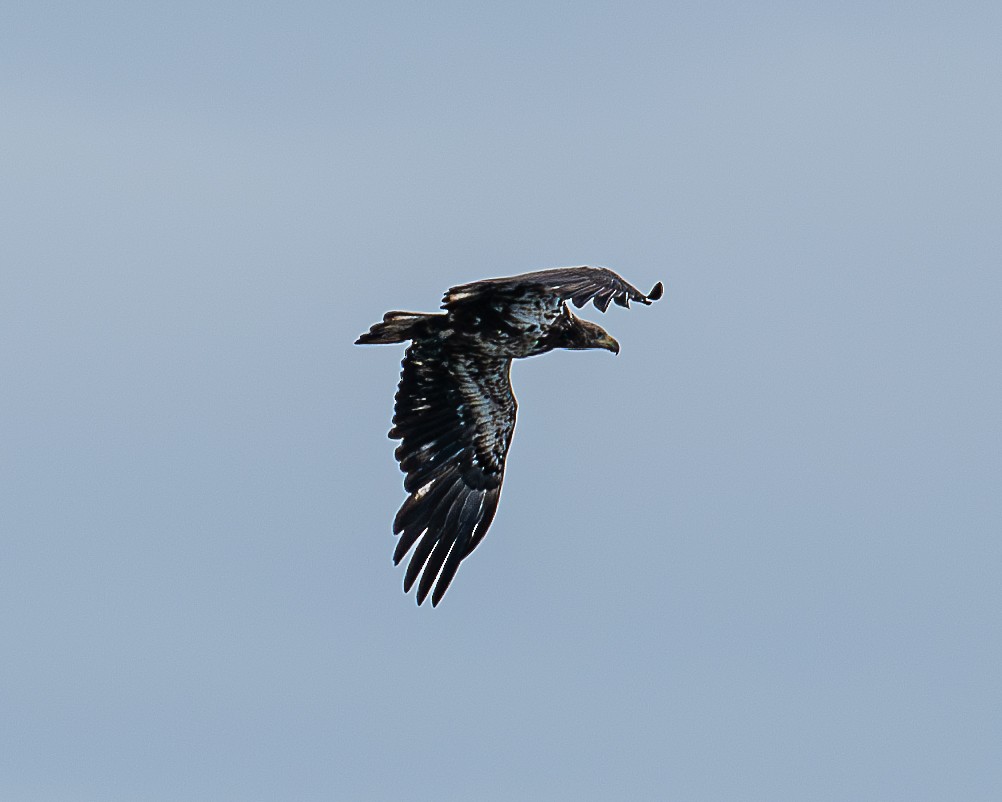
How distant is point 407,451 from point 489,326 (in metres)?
1.83

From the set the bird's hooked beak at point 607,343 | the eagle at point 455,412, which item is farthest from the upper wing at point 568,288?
the bird's hooked beak at point 607,343

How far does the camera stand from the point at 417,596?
1958 cm

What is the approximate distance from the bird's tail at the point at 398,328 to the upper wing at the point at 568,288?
1.13 meters

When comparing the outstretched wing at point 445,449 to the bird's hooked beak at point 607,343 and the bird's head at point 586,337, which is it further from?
the bird's hooked beak at point 607,343

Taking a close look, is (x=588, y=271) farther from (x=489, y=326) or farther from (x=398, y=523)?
(x=398, y=523)

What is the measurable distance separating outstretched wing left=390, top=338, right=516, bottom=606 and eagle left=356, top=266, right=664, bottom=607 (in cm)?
1

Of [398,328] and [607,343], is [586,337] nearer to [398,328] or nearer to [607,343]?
[607,343]

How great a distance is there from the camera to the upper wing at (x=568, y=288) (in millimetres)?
15781

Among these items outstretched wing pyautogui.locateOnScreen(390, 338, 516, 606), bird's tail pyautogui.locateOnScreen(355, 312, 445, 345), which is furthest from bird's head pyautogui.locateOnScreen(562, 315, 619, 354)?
bird's tail pyautogui.locateOnScreen(355, 312, 445, 345)

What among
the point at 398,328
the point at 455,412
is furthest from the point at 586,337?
the point at 398,328

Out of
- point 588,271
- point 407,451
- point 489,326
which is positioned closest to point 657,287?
point 588,271

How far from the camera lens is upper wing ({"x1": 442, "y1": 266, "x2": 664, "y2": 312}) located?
51.8 feet

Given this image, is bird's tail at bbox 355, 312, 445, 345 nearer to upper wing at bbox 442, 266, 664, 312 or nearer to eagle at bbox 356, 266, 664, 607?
eagle at bbox 356, 266, 664, 607

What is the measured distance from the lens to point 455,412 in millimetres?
20000
